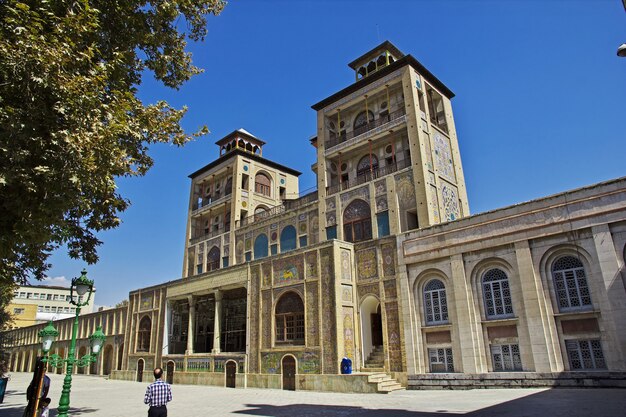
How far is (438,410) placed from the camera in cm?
1185

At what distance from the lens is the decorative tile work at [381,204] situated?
24391mm

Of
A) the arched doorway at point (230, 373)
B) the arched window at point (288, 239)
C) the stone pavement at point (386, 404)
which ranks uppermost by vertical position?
the arched window at point (288, 239)

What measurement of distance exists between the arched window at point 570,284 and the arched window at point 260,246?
Result: 1961 cm

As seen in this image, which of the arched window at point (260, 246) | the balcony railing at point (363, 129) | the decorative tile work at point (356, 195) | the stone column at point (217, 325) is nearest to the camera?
the decorative tile work at point (356, 195)

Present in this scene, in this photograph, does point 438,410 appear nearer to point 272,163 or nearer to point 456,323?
point 456,323

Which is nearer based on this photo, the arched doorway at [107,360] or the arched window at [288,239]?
the arched window at [288,239]

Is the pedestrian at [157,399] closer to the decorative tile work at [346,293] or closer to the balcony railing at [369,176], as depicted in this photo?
the decorative tile work at [346,293]

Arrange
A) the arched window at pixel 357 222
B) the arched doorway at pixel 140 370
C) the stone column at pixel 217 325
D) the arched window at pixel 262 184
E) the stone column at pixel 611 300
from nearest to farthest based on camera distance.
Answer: the stone column at pixel 611 300
the arched window at pixel 357 222
the stone column at pixel 217 325
the arched doorway at pixel 140 370
the arched window at pixel 262 184

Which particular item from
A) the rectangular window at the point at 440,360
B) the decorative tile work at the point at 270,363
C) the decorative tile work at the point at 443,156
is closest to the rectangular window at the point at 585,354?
the rectangular window at the point at 440,360

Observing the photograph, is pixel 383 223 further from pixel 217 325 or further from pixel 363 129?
pixel 217 325

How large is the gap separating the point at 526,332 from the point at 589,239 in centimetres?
404

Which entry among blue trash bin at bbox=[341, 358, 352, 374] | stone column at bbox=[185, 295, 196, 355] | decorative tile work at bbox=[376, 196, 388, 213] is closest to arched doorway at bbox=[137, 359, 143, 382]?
stone column at bbox=[185, 295, 196, 355]

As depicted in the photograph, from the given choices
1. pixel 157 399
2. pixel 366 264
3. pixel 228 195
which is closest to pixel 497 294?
pixel 366 264

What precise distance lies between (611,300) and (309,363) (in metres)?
12.8
